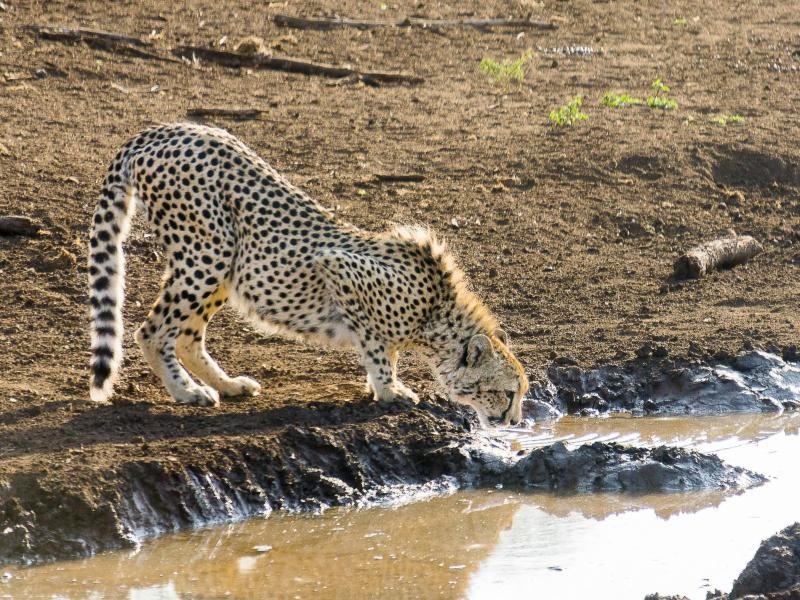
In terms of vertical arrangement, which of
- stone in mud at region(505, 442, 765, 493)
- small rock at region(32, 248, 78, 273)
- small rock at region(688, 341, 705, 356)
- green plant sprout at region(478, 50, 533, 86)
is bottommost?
stone in mud at region(505, 442, 765, 493)

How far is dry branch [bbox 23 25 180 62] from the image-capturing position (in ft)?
45.6

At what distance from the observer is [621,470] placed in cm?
773

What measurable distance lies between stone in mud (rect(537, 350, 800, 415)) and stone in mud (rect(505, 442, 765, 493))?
1.16 metres

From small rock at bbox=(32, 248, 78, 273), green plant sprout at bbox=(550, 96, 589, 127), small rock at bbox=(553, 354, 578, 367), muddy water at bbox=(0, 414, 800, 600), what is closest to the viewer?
muddy water at bbox=(0, 414, 800, 600)

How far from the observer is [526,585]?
21.0 feet

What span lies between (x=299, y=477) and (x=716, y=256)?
481 centimetres

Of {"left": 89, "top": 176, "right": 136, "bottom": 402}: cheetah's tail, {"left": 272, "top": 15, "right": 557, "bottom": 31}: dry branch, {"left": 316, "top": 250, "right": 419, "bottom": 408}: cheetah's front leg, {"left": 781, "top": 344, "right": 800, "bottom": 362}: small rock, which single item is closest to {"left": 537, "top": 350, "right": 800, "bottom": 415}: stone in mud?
{"left": 781, "top": 344, "right": 800, "bottom": 362}: small rock

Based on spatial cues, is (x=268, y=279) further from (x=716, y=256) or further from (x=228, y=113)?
(x=228, y=113)

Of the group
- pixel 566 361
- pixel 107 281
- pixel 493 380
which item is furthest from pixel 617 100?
pixel 107 281

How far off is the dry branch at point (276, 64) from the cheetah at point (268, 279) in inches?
245

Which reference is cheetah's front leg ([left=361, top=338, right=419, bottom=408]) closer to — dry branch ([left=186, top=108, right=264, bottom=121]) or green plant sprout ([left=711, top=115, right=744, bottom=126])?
dry branch ([left=186, top=108, right=264, bottom=121])

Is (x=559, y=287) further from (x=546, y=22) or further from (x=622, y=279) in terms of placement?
(x=546, y=22)

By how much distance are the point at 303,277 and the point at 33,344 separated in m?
1.87

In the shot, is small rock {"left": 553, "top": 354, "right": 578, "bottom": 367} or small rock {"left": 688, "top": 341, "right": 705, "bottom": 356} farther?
small rock {"left": 688, "top": 341, "right": 705, "bottom": 356}
